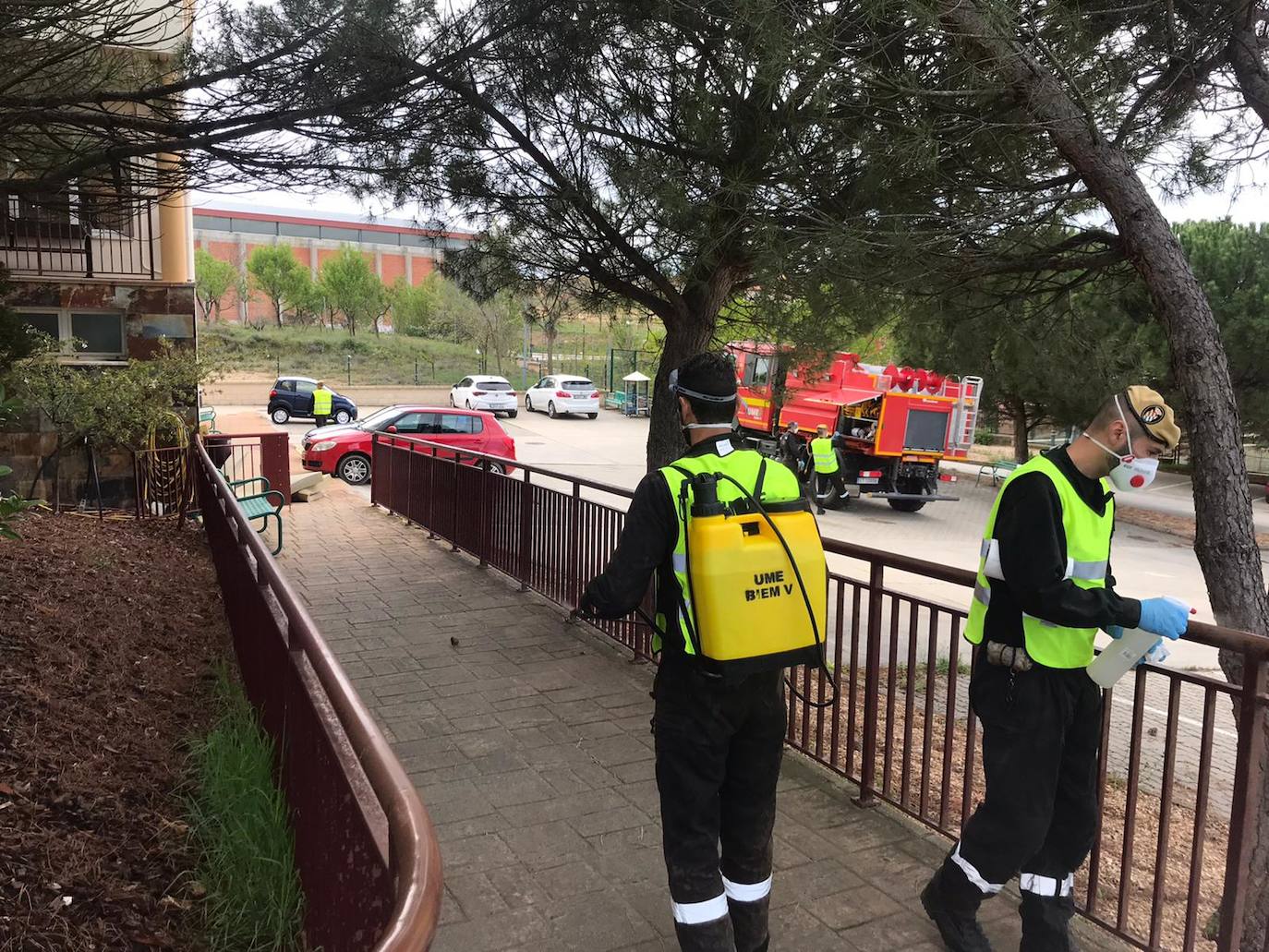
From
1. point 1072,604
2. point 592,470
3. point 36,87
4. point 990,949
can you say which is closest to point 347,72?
point 36,87

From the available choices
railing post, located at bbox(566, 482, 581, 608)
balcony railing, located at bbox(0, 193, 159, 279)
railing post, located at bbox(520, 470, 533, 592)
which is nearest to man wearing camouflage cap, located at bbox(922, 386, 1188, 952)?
railing post, located at bbox(566, 482, 581, 608)

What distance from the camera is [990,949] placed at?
2924mm

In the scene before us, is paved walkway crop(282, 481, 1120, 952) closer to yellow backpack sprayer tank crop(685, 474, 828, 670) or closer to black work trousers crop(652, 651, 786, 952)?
black work trousers crop(652, 651, 786, 952)

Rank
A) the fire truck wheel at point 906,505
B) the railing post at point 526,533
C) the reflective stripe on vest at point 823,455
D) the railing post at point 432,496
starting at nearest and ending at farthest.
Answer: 1. the railing post at point 526,533
2. the railing post at point 432,496
3. the reflective stripe on vest at point 823,455
4. the fire truck wheel at point 906,505

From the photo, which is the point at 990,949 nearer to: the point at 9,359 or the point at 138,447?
the point at 9,359

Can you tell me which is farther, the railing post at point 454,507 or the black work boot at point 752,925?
the railing post at point 454,507

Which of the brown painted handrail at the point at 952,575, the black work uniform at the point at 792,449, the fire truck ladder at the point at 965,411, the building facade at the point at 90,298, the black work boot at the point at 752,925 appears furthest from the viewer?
the black work uniform at the point at 792,449

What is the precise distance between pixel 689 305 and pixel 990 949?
517 cm

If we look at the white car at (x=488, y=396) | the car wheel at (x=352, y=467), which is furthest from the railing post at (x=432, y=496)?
the white car at (x=488, y=396)

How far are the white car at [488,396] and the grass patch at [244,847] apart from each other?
34901 millimetres

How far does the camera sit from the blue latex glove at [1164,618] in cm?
261

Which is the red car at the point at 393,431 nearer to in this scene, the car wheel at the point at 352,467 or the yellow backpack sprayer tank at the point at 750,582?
the car wheel at the point at 352,467

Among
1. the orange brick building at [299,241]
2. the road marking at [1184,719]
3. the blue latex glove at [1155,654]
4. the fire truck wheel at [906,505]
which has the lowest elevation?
the fire truck wheel at [906,505]

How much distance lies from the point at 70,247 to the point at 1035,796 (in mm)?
13252
